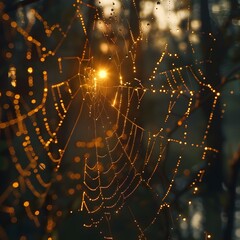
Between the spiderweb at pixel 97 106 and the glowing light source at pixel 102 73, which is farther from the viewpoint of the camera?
the spiderweb at pixel 97 106

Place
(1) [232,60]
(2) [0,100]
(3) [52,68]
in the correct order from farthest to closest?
(3) [52,68] < (1) [232,60] < (2) [0,100]

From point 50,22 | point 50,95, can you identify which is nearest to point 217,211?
point 50,95

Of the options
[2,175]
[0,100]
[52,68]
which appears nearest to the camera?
[0,100]

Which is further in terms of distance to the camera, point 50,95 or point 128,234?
point 128,234

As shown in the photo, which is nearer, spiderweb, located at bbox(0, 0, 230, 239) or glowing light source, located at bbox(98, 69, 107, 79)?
glowing light source, located at bbox(98, 69, 107, 79)

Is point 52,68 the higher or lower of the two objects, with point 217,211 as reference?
higher

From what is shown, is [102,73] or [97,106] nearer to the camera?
[102,73]

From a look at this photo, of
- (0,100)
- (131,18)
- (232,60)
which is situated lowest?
(0,100)

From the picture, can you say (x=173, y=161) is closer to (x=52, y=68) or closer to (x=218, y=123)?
(x=52, y=68)
